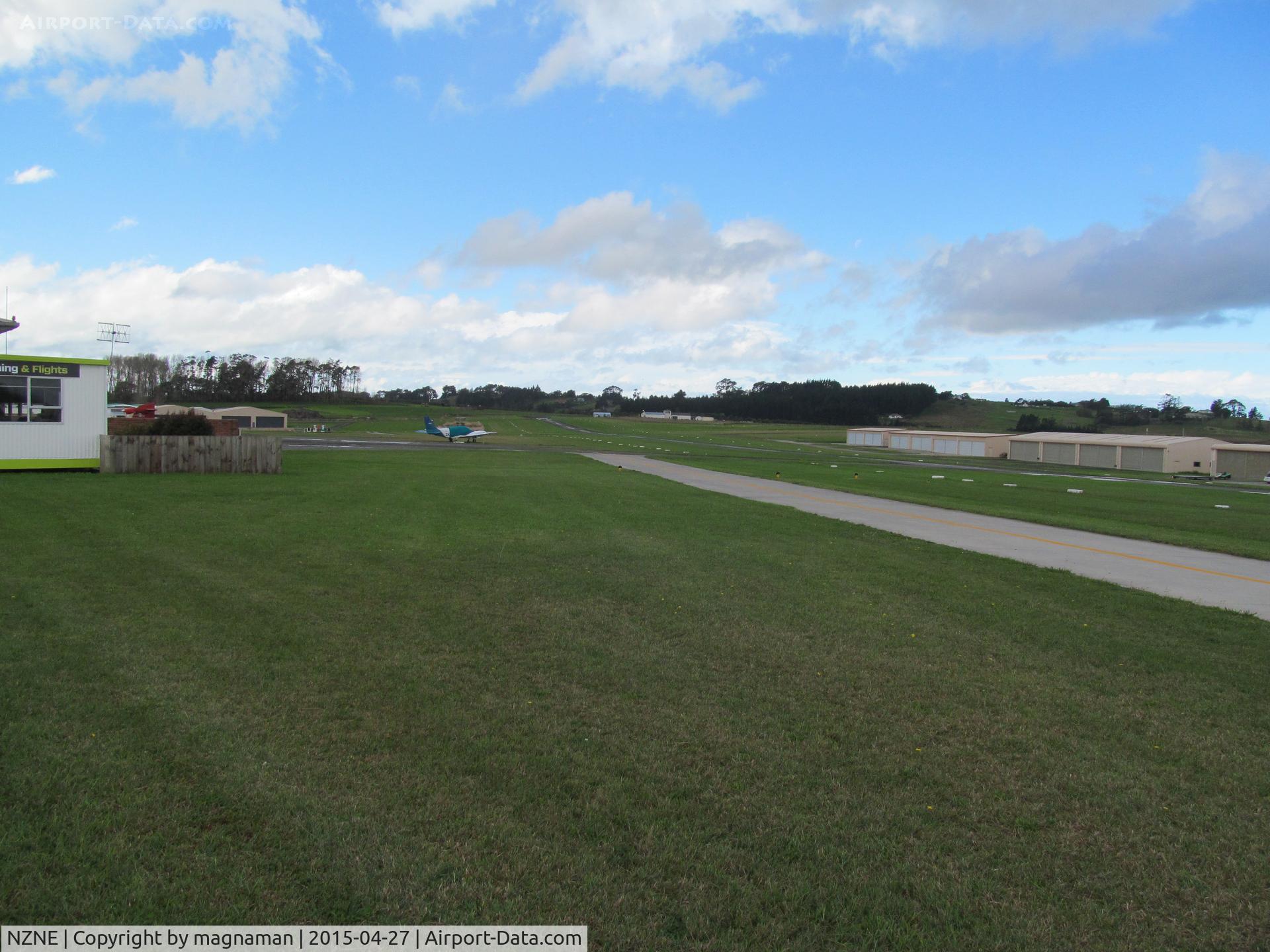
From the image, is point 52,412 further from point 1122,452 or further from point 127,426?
point 1122,452

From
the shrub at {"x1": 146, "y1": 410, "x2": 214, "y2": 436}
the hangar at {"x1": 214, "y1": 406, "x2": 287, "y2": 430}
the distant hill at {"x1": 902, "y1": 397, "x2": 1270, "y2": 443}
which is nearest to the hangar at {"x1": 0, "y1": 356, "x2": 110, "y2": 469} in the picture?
the shrub at {"x1": 146, "y1": 410, "x2": 214, "y2": 436}

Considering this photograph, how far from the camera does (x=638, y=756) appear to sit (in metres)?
4.68

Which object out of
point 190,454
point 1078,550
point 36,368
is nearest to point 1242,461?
point 1078,550

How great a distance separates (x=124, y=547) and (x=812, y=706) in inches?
373

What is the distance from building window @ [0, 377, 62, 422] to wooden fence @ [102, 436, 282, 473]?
1.64 metres

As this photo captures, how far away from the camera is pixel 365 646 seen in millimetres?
6605

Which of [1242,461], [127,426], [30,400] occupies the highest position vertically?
[30,400]

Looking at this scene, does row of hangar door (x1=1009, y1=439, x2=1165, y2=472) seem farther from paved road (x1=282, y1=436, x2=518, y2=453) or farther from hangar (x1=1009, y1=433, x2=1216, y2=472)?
paved road (x1=282, y1=436, x2=518, y2=453)

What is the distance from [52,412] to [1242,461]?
73445 millimetres

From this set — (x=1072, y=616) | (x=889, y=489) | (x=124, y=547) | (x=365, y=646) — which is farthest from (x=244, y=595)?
(x=889, y=489)

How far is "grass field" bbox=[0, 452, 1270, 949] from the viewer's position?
334 centimetres

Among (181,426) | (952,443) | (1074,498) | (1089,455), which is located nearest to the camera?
(1074,498)

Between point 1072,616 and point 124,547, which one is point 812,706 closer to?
point 1072,616

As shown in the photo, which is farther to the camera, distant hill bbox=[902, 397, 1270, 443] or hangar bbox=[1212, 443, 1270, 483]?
distant hill bbox=[902, 397, 1270, 443]
